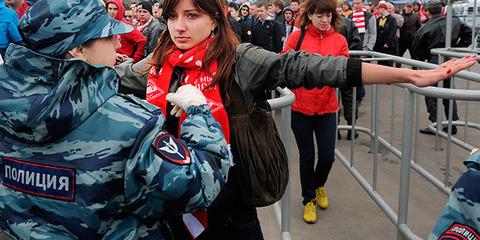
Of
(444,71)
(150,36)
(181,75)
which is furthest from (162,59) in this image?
(150,36)

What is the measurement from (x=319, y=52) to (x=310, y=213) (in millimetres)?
1256

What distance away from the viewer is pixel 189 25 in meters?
1.93

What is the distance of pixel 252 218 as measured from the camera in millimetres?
2035

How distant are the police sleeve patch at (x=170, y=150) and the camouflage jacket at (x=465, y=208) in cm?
72

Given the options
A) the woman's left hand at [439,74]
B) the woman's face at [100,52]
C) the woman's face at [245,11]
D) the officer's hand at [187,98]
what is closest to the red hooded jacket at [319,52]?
the woman's left hand at [439,74]

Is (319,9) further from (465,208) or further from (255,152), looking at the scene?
(465,208)

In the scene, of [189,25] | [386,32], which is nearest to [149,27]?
[386,32]

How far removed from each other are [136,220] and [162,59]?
0.80 m

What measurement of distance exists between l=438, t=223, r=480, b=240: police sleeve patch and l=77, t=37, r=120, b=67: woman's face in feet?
3.34

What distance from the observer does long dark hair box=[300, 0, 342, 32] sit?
3949 mm

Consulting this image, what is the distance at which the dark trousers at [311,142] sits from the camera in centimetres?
406

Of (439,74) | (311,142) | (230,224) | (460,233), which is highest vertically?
(439,74)

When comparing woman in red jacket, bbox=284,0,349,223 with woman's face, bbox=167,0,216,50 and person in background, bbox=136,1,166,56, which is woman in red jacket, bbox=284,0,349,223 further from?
person in background, bbox=136,1,166,56

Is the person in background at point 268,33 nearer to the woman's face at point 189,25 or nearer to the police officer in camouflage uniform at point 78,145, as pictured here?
the woman's face at point 189,25
